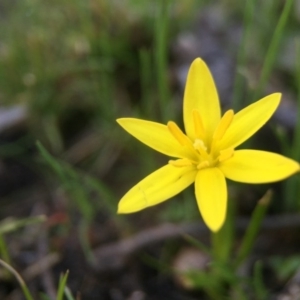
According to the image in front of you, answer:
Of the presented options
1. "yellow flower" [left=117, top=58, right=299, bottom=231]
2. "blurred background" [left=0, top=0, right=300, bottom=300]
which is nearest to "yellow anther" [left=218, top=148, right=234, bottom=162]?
"yellow flower" [left=117, top=58, right=299, bottom=231]

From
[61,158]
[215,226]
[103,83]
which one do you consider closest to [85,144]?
[61,158]

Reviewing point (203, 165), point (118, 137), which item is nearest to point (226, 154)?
point (203, 165)

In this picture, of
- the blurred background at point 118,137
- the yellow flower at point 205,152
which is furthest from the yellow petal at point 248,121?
the blurred background at point 118,137

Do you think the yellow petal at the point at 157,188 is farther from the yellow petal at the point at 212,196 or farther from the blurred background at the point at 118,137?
the blurred background at the point at 118,137

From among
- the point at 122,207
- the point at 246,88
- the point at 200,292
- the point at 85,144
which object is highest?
the point at 122,207

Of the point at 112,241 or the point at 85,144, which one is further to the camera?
the point at 85,144

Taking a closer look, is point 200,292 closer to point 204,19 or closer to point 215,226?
point 215,226

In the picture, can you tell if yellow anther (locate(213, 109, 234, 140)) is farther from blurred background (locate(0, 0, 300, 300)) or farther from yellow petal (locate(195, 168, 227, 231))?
blurred background (locate(0, 0, 300, 300))
